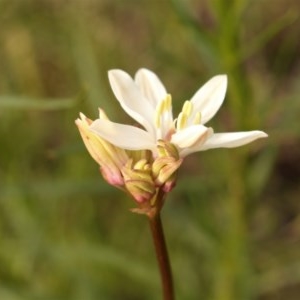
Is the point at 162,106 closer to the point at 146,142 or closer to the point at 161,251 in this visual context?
the point at 146,142

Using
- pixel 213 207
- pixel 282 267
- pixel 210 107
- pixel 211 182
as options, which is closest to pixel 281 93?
pixel 213 207

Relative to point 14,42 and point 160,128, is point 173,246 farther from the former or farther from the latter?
point 160,128

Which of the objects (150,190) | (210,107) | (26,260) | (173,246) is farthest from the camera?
(173,246)

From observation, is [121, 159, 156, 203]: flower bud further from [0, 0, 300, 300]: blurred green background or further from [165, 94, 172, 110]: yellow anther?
[0, 0, 300, 300]: blurred green background

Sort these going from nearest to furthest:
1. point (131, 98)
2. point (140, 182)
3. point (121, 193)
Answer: point (140, 182) < point (131, 98) < point (121, 193)

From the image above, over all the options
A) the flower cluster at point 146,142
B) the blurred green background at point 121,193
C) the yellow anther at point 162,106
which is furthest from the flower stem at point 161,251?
the blurred green background at point 121,193

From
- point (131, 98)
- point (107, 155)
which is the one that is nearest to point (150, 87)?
point (131, 98)

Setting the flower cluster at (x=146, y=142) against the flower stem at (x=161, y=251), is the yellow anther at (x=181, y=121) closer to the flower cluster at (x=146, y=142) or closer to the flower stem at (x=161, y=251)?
the flower cluster at (x=146, y=142)
